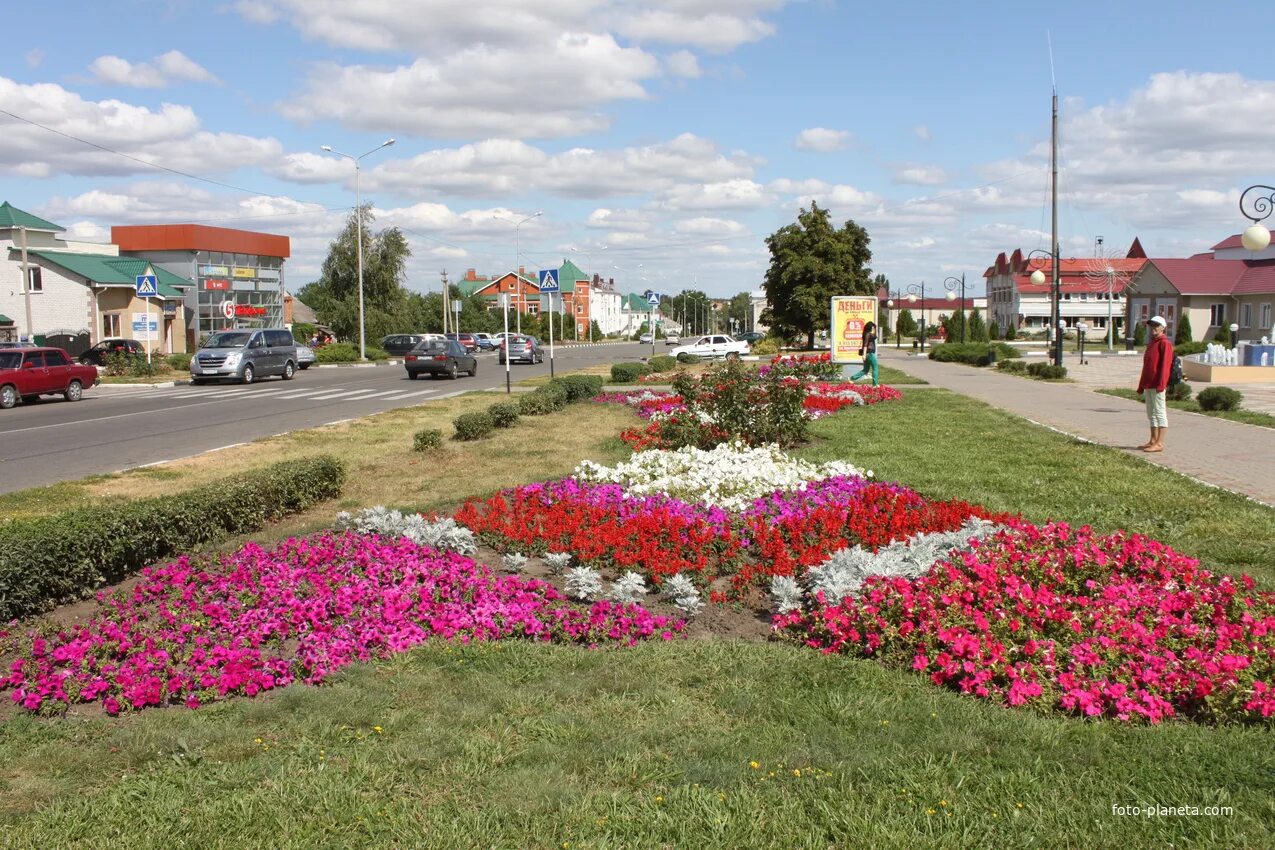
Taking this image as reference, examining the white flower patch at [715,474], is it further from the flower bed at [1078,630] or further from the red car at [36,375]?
the red car at [36,375]

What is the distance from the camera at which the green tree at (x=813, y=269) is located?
50.7 metres

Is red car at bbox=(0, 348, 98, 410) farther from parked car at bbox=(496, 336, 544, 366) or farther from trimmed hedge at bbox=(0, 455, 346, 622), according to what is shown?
parked car at bbox=(496, 336, 544, 366)

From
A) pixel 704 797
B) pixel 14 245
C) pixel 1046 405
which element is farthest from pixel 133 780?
pixel 14 245

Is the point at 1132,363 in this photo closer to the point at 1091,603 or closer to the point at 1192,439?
the point at 1192,439

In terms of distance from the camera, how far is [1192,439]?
48.0ft

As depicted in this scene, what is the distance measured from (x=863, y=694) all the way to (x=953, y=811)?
3.85 feet

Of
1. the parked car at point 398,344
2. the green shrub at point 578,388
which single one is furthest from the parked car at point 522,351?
the green shrub at point 578,388

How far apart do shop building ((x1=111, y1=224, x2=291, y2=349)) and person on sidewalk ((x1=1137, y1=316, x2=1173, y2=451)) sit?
58.6m

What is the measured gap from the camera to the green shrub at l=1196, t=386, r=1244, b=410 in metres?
18.9

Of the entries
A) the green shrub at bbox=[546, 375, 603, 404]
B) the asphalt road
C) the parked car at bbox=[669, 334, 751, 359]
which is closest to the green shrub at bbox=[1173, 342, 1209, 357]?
the parked car at bbox=[669, 334, 751, 359]

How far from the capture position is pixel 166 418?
70.3 feet

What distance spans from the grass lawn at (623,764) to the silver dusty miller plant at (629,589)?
30.9 inches

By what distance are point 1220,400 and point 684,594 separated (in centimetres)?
1673

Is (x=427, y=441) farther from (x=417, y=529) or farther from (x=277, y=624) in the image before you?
(x=277, y=624)
